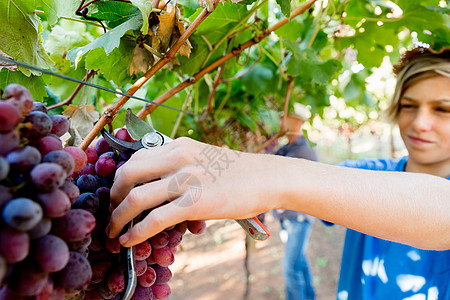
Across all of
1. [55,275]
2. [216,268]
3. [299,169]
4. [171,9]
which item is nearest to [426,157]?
[299,169]

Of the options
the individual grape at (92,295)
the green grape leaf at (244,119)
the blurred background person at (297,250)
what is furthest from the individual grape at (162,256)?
the blurred background person at (297,250)

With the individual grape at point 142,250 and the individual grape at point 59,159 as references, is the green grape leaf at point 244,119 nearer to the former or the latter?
the individual grape at point 142,250

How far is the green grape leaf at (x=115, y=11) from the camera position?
601mm

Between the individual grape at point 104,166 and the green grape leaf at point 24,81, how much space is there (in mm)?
325

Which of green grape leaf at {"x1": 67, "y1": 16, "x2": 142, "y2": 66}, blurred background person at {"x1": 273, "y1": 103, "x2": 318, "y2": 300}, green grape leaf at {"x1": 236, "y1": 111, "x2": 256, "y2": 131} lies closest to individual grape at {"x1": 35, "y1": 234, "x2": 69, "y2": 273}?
green grape leaf at {"x1": 67, "y1": 16, "x2": 142, "y2": 66}

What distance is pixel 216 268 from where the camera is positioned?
143 inches

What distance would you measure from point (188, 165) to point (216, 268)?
3.52 meters

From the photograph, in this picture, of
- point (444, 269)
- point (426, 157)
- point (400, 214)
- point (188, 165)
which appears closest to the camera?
point (188, 165)

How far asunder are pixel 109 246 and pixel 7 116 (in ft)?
0.81

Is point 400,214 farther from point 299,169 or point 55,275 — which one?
point 55,275

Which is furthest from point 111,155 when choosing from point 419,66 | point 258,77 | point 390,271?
point 419,66

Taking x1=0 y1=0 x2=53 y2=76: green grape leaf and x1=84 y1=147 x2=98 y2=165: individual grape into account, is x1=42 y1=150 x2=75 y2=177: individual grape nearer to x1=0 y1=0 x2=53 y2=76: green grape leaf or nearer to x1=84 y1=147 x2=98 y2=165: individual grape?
x1=84 y1=147 x2=98 y2=165: individual grape

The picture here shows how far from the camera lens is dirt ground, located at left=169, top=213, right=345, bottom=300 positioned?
10.5ft

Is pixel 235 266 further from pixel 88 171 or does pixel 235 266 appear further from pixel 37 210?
pixel 37 210
